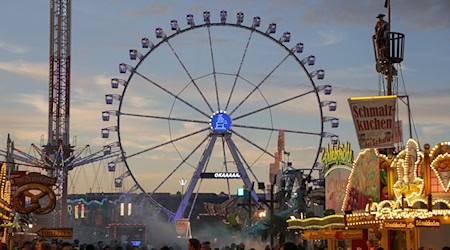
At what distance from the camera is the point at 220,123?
177 ft

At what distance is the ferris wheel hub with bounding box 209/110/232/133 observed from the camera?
5388 cm

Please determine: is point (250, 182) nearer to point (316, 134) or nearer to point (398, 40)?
point (316, 134)

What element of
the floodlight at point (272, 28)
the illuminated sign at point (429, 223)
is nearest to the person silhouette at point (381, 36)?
the illuminated sign at point (429, 223)

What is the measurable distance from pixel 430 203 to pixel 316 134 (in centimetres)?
3328

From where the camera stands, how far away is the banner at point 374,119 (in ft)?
68.4

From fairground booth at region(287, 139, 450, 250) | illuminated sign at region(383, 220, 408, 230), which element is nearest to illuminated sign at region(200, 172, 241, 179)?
fairground booth at region(287, 139, 450, 250)

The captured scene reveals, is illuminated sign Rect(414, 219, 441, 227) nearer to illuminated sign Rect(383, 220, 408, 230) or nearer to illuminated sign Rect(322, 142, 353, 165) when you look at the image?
illuminated sign Rect(383, 220, 408, 230)

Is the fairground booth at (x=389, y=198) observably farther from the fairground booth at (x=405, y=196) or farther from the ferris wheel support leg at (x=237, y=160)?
the ferris wheel support leg at (x=237, y=160)

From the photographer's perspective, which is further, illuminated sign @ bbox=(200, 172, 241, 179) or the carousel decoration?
illuminated sign @ bbox=(200, 172, 241, 179)

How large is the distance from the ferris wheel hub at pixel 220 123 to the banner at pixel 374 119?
32.8 m

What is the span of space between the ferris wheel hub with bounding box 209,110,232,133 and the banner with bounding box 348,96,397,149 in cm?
3282

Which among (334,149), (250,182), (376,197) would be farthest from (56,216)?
(376,197)

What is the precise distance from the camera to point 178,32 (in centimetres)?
5272

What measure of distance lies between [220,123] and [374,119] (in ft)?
109
